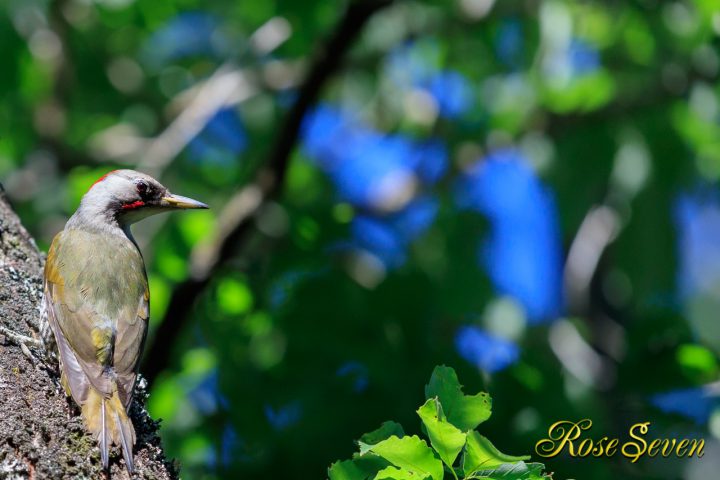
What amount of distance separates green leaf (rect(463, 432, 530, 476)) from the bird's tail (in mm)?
1015

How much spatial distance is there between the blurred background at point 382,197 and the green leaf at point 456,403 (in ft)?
7.54

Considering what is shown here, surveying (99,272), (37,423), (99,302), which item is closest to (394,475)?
(37,423)

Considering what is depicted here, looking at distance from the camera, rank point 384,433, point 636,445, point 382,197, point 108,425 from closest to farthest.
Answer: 1. point 384,433
2. point 108,425
3. point 636,445
4. point 382,197

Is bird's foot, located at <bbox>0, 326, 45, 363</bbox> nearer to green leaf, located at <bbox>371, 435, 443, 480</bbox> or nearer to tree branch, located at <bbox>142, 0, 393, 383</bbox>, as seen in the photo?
green leaf, located at <bbox>371, 435, 443, 480</bbox>

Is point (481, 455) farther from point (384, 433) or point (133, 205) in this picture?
point (133, 205)

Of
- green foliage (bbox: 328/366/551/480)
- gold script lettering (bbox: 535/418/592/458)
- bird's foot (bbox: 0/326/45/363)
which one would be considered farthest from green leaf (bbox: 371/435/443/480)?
gold script lettering (bbox: 535/418/592/458)

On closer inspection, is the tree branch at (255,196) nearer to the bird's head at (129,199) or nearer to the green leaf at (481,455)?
the bird's head at (129,199)

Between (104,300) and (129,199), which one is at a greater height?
(129,199)

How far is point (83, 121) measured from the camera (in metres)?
9.05

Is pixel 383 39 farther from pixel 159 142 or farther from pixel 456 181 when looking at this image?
pixel 159 142

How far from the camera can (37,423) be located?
2.71 metres

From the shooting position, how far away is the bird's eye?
193 inches

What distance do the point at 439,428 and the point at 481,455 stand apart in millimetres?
131

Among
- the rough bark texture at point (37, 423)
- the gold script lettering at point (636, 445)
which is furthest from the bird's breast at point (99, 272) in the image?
the gold script lettering at point (636, 445)
